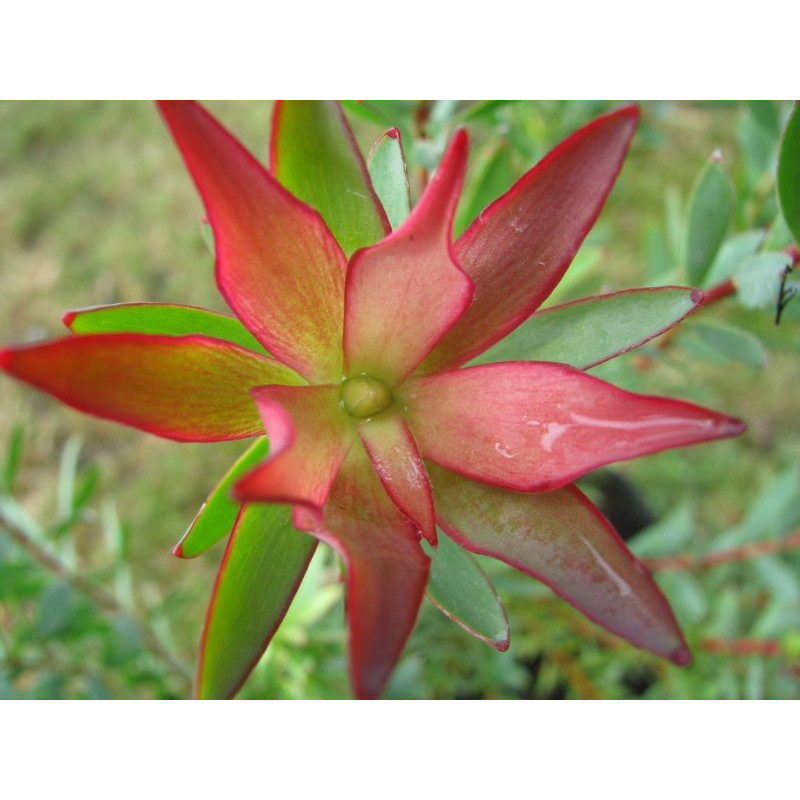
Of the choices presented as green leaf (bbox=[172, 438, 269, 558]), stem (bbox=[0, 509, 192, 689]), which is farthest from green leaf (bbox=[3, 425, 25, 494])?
green leaf (bbox=[172, 438, 269, 558])

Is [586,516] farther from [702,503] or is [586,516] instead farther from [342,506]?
[702,503]

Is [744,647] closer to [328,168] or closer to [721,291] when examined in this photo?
[721,291]

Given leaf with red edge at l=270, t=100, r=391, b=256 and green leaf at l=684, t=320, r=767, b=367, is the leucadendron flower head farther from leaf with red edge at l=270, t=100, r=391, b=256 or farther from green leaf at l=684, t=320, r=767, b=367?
green leaf at l=684, t=320, r=767, b=367

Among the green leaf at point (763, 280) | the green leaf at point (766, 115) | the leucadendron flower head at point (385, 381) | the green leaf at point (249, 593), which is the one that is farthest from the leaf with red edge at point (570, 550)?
the green leaf at point (766, 115)

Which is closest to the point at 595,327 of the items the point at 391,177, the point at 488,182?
the point at 391,177

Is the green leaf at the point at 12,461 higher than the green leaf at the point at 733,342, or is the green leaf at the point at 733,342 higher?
the green leaf at the point at 733,342

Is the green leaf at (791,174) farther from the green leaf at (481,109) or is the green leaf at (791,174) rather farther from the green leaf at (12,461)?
the green leaf at (12,461)

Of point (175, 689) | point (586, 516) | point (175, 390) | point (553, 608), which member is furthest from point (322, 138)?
point (553, 608)
